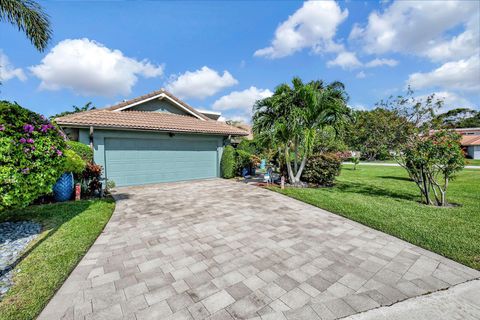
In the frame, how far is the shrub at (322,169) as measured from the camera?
1050 cm

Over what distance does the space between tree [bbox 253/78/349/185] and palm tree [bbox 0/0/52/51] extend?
855 cm

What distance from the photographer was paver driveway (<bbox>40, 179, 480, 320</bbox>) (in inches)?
96.3

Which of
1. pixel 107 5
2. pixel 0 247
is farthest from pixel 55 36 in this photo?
pixel 0 247

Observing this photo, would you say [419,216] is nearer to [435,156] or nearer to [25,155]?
[435,156]

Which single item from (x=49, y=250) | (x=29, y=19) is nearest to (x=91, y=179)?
(x=49, y=250)

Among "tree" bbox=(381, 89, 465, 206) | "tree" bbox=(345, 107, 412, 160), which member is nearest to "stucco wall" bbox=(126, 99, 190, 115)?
"tree" bbox=(345, 107, 412, 160)

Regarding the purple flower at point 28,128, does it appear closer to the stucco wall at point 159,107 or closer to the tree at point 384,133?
the stucco wall at point 159,107

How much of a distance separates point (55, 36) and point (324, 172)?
40.7 ft

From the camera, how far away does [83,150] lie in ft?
28.1

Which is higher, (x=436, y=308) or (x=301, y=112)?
(x=301, y=112)

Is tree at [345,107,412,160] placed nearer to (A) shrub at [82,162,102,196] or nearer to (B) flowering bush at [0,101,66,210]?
(B) flowering bush at [0,101,66,210]

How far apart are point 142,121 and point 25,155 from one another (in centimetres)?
697

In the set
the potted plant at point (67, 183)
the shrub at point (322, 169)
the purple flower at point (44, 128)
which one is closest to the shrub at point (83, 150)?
the potted plant at point (67, 183)

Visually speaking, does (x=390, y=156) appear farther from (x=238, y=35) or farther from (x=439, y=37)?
(x=238, y=35)
